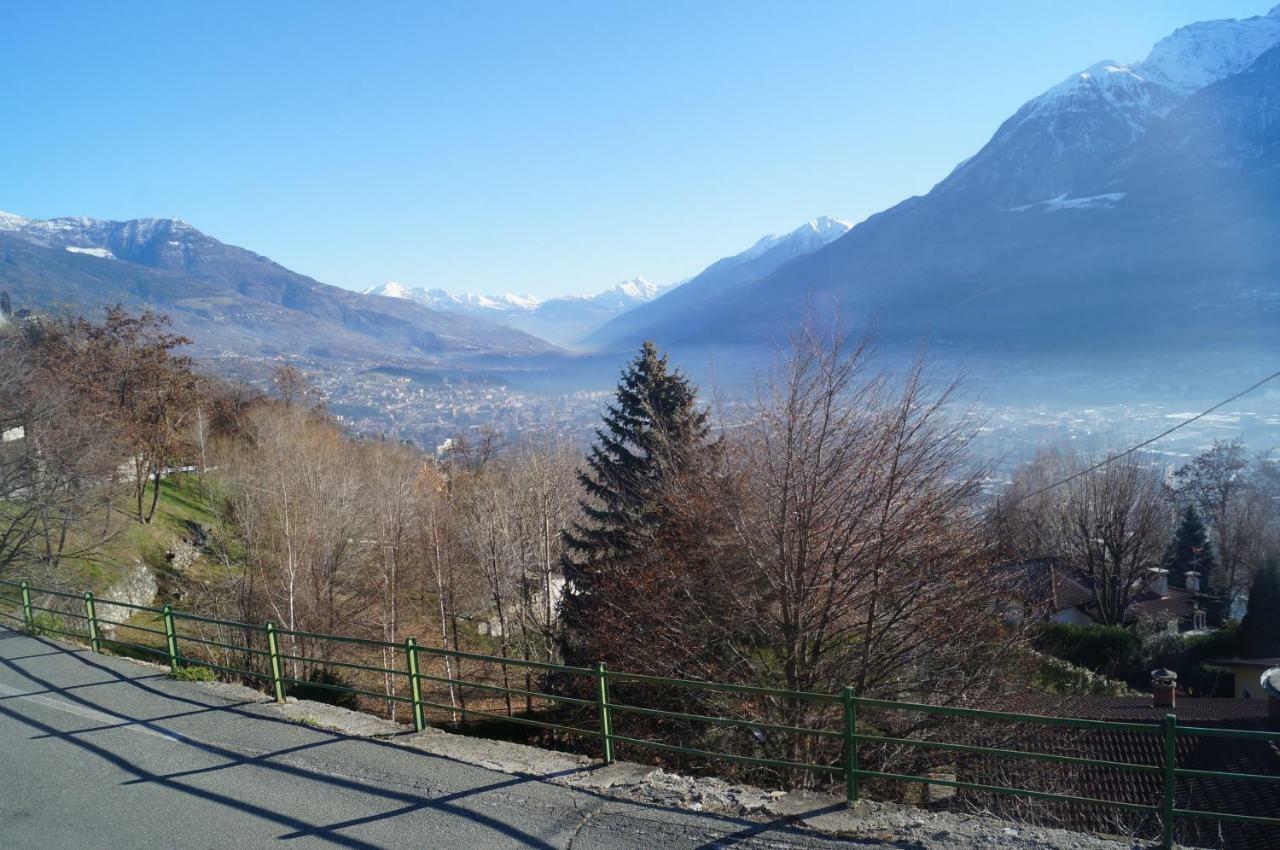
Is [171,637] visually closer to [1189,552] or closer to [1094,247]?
[1189,552]

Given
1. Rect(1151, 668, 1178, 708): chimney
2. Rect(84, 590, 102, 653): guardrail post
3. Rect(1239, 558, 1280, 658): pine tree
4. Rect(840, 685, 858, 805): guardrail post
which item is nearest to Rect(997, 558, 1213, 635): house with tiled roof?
Rect(1239, 558, 1280, 658): pine tree

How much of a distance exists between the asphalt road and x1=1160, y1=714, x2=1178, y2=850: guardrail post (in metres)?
2.12

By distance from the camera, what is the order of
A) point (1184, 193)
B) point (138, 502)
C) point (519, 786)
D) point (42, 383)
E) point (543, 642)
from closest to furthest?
point (519, 786), point (543, 642), point (42, 383), point (138, 502), point (1184, 193)

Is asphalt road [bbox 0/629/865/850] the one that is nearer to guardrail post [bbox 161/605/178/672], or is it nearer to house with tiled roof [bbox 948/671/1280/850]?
guardrail post [bbox 161/605/178/672]

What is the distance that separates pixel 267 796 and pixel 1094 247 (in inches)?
6186

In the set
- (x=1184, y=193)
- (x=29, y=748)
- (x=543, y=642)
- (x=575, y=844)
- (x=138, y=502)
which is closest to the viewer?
(x=575, y=844)

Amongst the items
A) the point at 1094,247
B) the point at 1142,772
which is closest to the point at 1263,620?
the point at 1142,772

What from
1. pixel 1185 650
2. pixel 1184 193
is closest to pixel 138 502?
pixel 1185 650

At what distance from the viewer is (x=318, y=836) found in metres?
5.58

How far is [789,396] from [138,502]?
37.4 meters

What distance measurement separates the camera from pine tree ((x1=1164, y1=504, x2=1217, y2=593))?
43.4 metres

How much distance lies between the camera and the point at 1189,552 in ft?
144

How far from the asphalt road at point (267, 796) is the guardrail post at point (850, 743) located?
1.88 feet

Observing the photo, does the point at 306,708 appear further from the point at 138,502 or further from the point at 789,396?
the point at 138,502
